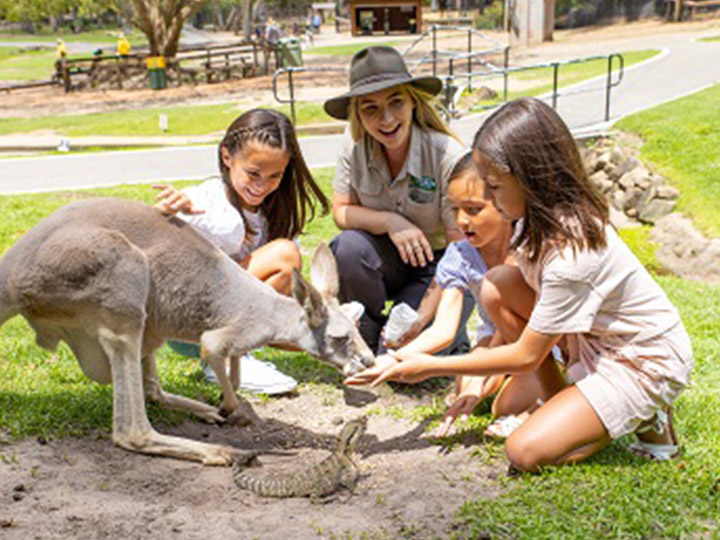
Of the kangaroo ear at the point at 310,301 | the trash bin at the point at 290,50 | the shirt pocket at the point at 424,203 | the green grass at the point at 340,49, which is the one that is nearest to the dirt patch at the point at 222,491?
the kangaroo ear at the point at 310,301

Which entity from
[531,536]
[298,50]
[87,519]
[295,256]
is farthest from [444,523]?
[298,50]

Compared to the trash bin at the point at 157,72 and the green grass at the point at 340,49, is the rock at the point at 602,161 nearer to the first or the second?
the trash bin at the point at 157,72

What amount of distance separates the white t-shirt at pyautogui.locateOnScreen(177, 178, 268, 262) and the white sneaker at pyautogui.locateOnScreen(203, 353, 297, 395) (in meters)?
0.52

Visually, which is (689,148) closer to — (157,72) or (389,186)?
(389,186)

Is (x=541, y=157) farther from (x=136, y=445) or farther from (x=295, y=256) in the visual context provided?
(x=136, y=445)

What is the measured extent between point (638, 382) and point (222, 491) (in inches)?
54.6

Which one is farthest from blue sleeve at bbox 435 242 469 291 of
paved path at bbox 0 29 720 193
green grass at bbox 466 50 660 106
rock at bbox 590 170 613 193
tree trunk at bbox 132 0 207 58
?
tree trunk at bbox 132 0 207 58

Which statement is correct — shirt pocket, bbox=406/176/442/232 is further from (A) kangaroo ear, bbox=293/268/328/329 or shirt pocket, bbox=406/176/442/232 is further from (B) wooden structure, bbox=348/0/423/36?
(B) wooden structure, bbox=348/0/423/36

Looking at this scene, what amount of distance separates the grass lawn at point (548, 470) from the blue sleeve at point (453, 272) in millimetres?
523

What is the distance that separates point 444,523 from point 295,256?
4.88 feet

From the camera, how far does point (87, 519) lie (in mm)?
2424

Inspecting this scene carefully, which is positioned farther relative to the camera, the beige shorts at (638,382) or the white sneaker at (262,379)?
the white sneaker at (262,379)

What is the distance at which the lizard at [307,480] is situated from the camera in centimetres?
270

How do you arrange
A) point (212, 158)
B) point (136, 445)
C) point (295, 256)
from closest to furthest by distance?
point (136, 445)
point (295, 256)
point (212, 158)
